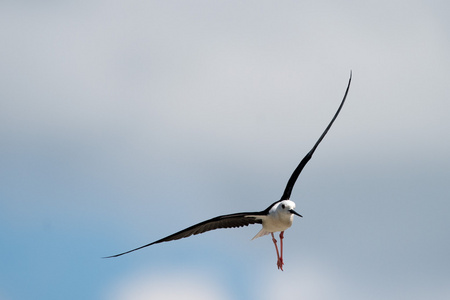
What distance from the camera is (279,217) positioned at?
25484 mm

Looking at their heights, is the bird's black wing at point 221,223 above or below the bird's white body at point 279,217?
above

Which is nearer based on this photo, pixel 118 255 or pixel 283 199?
pixel 118 255

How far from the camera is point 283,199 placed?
27.2 metres

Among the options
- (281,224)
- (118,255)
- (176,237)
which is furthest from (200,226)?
(118,255)

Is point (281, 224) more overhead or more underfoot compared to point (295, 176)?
more underfoot

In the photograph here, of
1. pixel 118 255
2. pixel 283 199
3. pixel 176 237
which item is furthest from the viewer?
pixel 283 199

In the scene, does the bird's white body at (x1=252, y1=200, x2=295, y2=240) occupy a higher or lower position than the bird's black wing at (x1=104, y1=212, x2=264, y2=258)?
lower

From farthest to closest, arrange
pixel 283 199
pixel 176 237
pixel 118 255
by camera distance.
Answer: pixel 283 199 < pixel 176 237 < pixel 118 255

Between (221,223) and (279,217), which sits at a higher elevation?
(221,223)

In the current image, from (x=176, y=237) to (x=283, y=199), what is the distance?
12.7 ft

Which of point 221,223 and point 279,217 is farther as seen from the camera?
point 221,223

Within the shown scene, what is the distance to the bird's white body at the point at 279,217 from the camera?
25.2 meters

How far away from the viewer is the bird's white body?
2525 cm

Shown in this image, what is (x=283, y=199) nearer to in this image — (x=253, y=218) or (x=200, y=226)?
(x=253, y=218)
